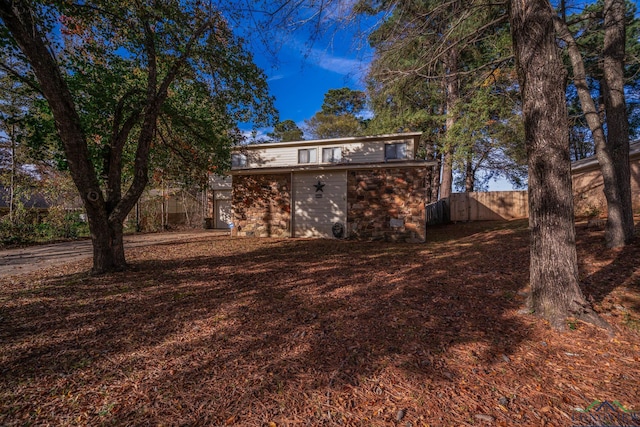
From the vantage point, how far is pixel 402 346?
2.29 metres

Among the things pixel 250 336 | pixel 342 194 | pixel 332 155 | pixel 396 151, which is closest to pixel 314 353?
pixel 250 336

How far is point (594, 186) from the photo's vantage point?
33.9ft

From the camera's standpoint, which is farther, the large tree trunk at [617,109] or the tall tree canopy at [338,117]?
the tall tree canopy at [338,117]

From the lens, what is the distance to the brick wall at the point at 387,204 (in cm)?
887

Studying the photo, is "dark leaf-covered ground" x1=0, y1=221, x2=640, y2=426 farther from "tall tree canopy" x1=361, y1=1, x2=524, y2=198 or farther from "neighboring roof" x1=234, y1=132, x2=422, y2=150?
"neighboring roof" x1=234, y1=132, x2=422, y2=150

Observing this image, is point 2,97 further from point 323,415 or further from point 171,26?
point 323,415

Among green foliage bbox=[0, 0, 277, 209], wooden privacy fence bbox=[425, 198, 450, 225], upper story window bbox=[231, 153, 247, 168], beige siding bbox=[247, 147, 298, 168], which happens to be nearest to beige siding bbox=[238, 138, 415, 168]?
beige siding bbox=[247, 147, 298, 168]

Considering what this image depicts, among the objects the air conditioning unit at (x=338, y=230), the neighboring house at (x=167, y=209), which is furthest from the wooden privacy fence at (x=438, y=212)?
the neighboring house at (x=167, y=209)

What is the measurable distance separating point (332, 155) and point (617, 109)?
912 centimetres

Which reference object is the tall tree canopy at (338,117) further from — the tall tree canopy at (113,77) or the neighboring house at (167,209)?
the tall tree canopy at (113,77)

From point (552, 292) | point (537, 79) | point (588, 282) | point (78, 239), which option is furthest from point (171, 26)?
point (78, 239)

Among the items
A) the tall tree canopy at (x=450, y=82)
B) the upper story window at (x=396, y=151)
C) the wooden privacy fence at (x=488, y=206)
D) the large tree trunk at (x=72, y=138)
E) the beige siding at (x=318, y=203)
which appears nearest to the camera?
the large tree trunk at (x=72, y=138)

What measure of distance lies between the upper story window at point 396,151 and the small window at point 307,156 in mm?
3389

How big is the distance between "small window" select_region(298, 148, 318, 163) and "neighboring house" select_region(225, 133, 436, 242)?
263 millimetres
